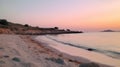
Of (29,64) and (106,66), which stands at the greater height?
(29,64)

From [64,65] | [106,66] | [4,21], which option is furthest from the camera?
[4,21]

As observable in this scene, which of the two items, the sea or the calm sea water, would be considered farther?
the calm sea water

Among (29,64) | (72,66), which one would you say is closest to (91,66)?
(72,66)

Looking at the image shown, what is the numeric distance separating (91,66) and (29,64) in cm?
346

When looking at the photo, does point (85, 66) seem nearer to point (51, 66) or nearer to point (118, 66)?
point (51, 66)

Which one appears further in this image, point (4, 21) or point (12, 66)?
point (4, 21)

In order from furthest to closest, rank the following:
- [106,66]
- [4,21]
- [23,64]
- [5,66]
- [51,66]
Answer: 1. [4,21]
2. [106,66]
3. [51,66]
4. [23,64]
5. [5,66]

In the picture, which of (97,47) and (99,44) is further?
(99,44)

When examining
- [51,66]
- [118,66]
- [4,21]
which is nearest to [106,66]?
[118,66]

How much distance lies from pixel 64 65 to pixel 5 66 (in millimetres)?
3777

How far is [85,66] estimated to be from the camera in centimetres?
950

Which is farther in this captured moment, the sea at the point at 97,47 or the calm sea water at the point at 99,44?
the calm sea water at the point at 99,44

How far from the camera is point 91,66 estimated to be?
9383 mm

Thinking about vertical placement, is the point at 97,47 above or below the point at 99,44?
above
